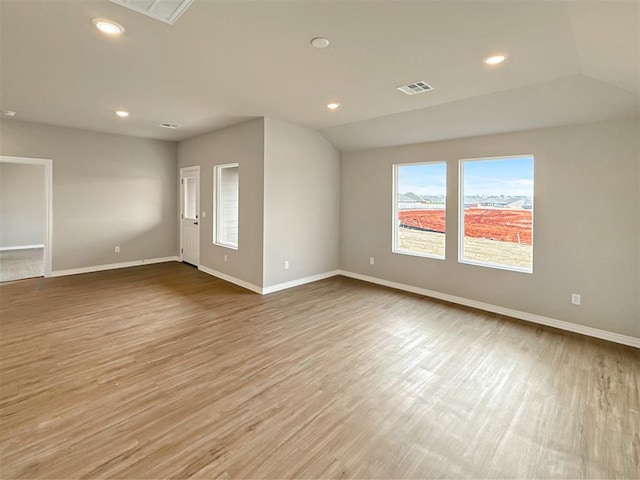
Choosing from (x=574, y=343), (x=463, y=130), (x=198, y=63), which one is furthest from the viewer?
(x=463, y=130)

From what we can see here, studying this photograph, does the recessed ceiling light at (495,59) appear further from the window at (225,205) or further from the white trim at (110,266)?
the white trim at (110,266)

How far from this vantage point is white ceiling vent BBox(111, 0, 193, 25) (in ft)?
6.53

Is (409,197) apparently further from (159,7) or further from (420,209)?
(159,7)

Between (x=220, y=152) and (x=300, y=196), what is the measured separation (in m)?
1.81

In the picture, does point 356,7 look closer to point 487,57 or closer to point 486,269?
point 487,57

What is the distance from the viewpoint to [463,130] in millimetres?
4430

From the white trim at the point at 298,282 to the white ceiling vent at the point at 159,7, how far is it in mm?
3685

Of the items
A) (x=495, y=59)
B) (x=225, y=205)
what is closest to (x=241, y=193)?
(x=225, y=205)

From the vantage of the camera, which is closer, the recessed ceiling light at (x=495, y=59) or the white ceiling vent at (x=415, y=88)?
the recessed ceiling light at (x=495, y=59)

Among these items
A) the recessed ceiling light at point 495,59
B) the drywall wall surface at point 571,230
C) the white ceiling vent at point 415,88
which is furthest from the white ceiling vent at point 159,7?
the drywall wall surface at point 571,230

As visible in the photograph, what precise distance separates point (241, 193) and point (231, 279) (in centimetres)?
158

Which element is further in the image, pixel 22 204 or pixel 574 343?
pixel 22 204

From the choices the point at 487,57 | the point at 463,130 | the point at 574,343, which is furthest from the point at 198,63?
the point at 574,343

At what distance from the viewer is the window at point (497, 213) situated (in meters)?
4.20
